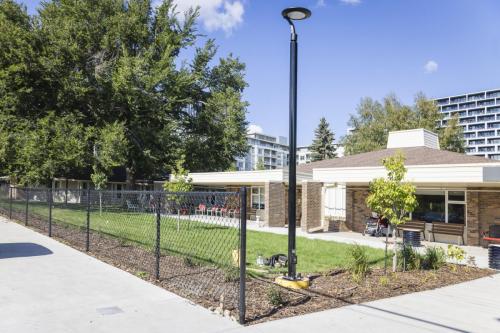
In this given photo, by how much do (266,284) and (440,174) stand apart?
36.1ft

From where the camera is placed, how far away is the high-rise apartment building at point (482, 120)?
129 m

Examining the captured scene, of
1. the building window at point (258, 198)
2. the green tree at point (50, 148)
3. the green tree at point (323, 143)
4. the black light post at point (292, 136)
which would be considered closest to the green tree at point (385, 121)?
the green tree at point (323, 143)

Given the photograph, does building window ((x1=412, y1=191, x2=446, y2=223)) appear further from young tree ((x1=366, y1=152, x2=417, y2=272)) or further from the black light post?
the black light post

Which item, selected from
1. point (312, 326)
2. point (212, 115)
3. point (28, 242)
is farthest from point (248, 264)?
point (212, 115)

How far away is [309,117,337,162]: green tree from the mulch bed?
45.9 meters

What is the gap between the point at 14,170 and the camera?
30.2m

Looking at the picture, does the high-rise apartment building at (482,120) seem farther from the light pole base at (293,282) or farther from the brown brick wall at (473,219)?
the light pole base at (293,282)

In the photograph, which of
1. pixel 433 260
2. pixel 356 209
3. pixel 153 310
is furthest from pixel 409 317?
pixel 356 209

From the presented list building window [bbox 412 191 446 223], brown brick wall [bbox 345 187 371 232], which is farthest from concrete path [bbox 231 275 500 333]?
brown brick wall [bbox 345 187 371 232]

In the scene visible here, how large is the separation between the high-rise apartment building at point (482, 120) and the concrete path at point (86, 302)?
133m

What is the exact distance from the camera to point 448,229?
1805cm

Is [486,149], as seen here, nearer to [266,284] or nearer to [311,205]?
[311,205]

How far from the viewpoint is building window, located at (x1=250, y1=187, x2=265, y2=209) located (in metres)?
27.9

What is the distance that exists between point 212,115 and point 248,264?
82.3 feet
